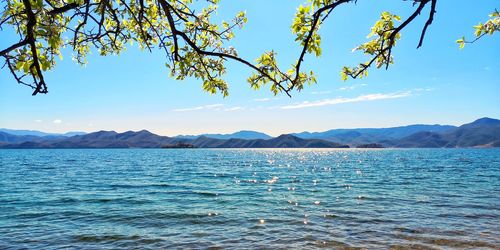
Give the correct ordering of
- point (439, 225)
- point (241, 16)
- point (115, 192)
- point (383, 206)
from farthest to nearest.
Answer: point (115, 192), point (383, 206), point (439, 225), point (241, 16)

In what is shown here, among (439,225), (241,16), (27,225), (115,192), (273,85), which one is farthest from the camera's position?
(115,192)

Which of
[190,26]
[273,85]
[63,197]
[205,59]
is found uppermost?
A: [190,26]

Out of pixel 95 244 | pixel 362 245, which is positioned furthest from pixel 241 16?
pixel 95 244

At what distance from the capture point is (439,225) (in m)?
17.8

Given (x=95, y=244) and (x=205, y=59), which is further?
(x=95, y=244)

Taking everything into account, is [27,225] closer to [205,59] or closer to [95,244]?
[95,244]

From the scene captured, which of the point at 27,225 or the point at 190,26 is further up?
the point at 190,26

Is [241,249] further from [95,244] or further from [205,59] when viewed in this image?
[205,59]

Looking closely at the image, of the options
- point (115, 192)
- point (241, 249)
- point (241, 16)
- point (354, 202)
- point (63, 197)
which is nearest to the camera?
point (241, 16)

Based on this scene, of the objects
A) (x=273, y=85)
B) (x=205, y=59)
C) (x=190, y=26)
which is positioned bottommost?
(x=273, y=85)

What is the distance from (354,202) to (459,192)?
43.6 ft

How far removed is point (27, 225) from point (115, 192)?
47.4 feet

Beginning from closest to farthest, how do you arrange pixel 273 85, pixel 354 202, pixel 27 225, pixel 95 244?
pixel 273 85 → pixel 95 244 → pixel 27 225 → pixel 354 202

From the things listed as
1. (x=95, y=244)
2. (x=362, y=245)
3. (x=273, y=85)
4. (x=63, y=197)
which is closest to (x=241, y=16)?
(x=273, y=85)
